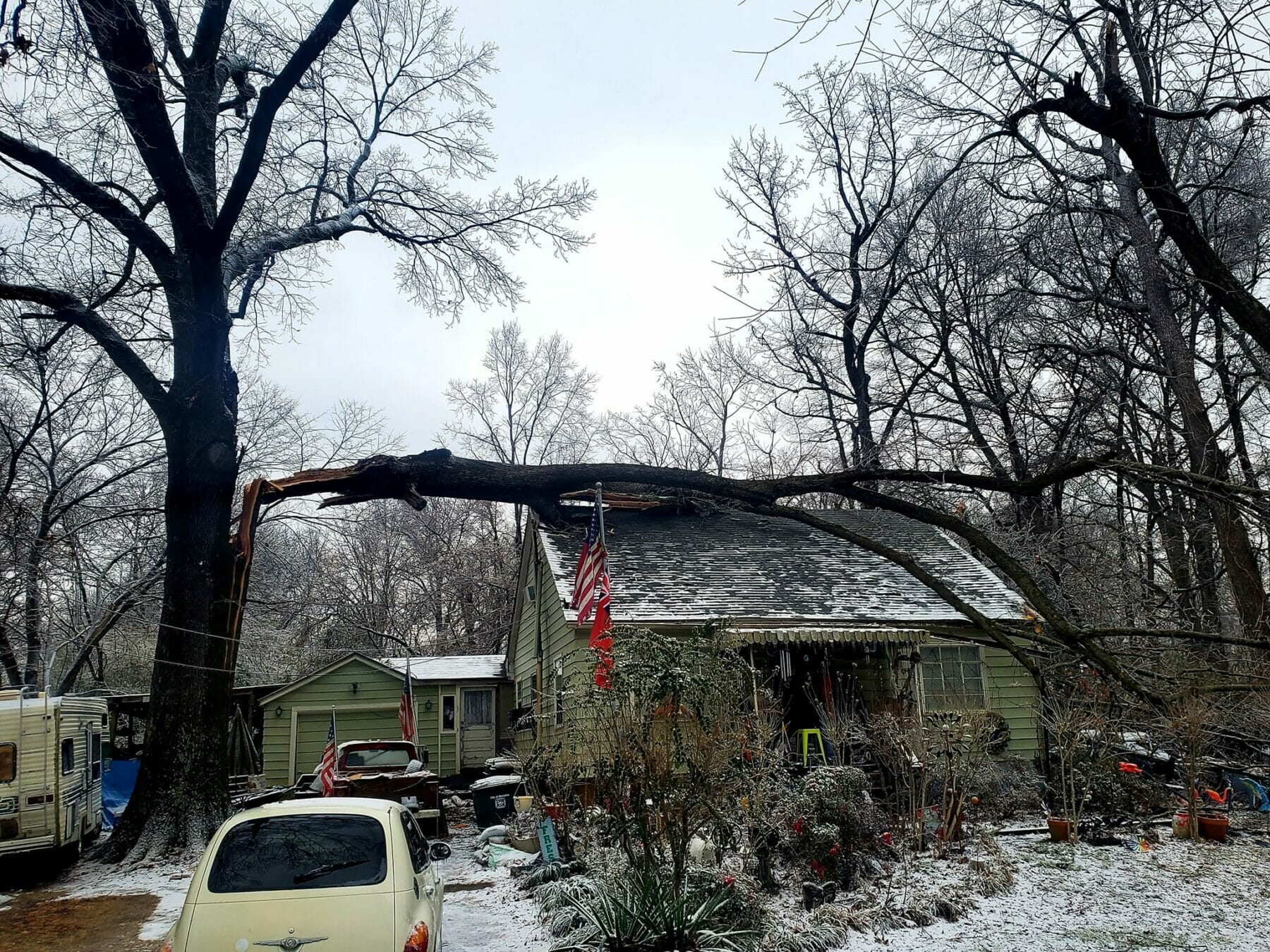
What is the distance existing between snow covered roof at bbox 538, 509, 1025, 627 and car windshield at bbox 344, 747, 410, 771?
4.42 meters

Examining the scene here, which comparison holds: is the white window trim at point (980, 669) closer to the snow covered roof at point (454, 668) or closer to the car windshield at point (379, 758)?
the car windshield at point (379, 758)

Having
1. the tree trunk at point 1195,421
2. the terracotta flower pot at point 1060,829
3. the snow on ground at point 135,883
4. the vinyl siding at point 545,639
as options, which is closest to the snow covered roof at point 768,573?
the vinyl siding at point 545,639

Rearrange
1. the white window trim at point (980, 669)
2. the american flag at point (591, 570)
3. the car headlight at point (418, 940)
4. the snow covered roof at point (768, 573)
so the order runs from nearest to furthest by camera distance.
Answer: the car headlight at point (418, 940), the american flag at point (591, 570), the snow covered roof at point (768, 573), the white window trim at point (980, 669)

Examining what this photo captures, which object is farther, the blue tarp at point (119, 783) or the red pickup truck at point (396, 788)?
the blue tarp at point (119, 783)

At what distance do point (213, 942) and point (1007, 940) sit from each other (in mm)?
5674


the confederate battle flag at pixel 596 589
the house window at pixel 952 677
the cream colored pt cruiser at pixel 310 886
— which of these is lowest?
the cream colored pt cruiser at pixel 310 886

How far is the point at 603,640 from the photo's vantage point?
919 cm

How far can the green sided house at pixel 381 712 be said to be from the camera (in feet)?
69.5

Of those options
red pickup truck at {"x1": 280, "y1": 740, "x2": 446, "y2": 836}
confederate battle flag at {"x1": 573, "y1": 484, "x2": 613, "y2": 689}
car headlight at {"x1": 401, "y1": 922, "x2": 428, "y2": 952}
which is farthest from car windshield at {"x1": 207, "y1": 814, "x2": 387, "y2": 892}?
red pickup truck at {"x1": 280, "y1": 740, "x2": 446, "y2": 836}

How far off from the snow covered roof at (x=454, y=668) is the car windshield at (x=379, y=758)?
4886 millimetres

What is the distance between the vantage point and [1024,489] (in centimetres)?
750

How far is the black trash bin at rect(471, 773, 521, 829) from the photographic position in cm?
1405

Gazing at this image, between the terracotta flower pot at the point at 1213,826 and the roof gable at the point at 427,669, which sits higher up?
the roof gable at the point at 427,669

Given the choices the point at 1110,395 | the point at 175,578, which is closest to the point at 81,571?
the point at 175,578
